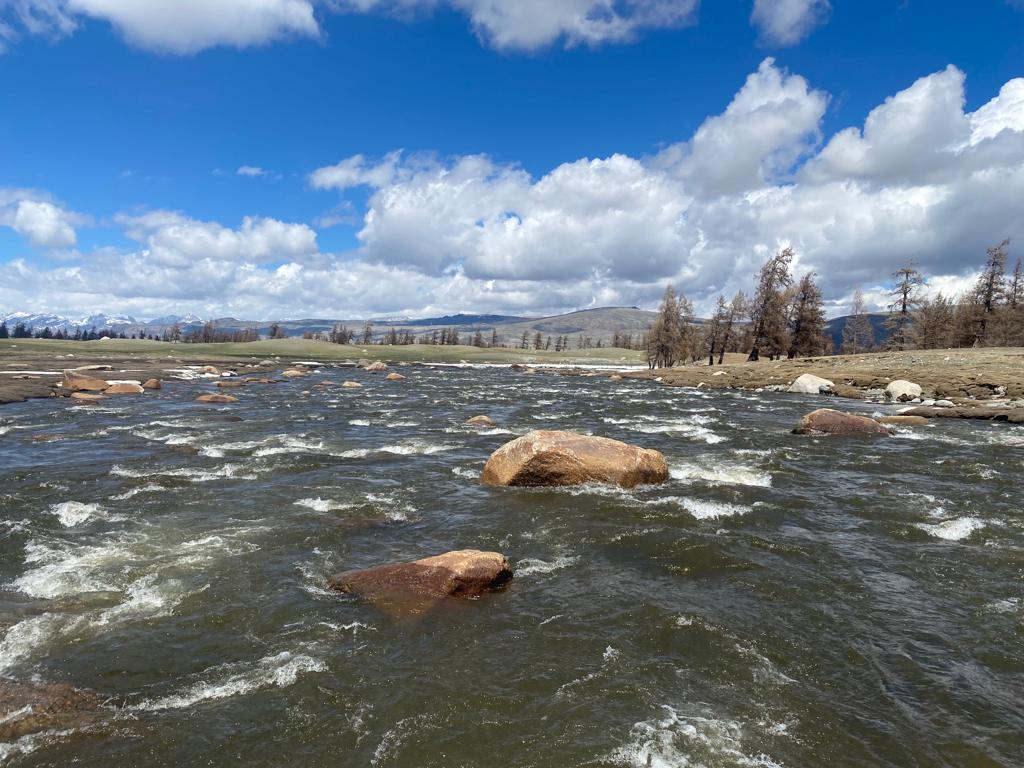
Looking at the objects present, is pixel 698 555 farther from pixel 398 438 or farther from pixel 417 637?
pixel 398 438

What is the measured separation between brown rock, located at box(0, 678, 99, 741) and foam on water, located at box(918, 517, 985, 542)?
609 inches

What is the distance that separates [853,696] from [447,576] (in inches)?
233

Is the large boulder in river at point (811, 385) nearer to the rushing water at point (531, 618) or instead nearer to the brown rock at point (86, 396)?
the rushing water at point (531, 618)

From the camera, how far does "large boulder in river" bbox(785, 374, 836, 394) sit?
4662 cm

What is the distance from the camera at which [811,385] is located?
47375mm

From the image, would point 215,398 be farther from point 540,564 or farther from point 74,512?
point 540,564

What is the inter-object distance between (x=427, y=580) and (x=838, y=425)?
22.5 metres

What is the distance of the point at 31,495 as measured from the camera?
1432 centimetres

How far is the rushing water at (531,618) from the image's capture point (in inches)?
234

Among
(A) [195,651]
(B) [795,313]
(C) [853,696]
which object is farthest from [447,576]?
(B) [795,313]

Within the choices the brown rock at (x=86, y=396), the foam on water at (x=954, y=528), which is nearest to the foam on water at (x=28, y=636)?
the foam on water at (x=954, y=528)

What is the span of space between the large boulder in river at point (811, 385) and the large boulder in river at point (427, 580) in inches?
1805

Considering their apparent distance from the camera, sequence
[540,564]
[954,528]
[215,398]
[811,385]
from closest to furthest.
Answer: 1. [540,564]
2. [954,528]
3. [215,398]
4. [811,385]

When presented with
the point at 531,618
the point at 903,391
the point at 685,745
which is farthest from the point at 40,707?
the point at 903,391
